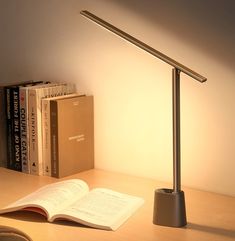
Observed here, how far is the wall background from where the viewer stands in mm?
1589

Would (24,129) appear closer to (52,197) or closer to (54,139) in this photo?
(54,139)

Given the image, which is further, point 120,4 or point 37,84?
point 37,84

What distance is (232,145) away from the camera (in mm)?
1595

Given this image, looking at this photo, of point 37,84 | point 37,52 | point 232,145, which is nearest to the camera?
point 232,145

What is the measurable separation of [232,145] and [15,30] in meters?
1.01

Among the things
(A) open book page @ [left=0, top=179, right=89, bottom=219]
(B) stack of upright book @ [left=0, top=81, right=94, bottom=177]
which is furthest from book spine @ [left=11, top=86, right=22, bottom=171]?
(A) open book page @ [left=0, top=179, right=89, bottom=219]

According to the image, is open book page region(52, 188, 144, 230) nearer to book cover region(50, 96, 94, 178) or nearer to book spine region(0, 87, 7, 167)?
book cover region(50, 96, 94, 178)

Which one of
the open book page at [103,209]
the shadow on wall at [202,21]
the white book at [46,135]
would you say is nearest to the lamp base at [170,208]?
the open book page at [103,209]

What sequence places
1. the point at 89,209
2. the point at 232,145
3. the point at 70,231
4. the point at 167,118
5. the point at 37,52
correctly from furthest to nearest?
the point at 37,52 → the point at 167,118 → the point at 232,145 → the point at 89,209 → the point at 70,231

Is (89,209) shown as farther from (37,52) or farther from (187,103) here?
(37,52)

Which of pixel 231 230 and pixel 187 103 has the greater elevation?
pixel 187 103

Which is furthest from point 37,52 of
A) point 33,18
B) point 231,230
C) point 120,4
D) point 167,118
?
point 231,230

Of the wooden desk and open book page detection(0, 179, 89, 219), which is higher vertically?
open book page detection(0, 179, 89, 219)

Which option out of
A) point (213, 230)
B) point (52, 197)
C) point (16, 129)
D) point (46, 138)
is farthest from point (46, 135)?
point (213, 230)
